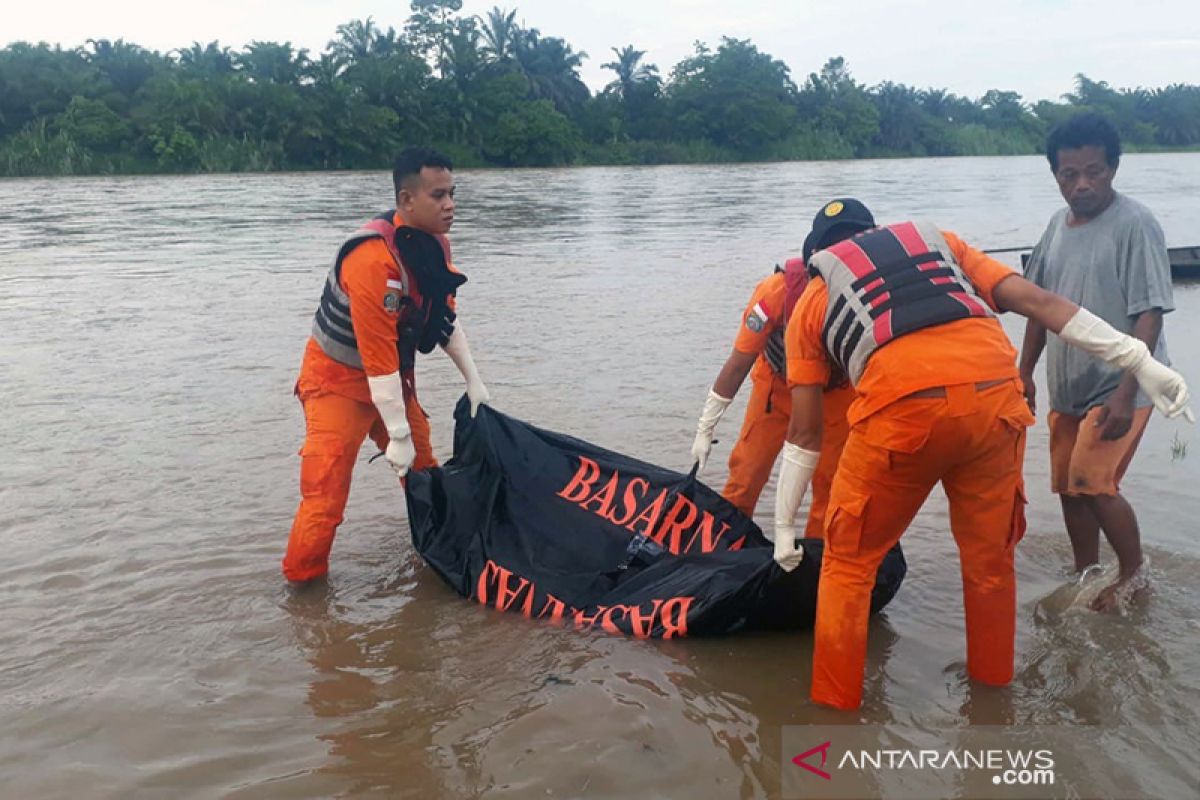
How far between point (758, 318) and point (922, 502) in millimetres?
1254

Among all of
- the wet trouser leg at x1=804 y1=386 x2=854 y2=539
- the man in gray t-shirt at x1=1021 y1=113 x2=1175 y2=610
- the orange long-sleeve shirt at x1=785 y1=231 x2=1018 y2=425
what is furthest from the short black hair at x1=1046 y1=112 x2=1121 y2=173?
the wet trouser leg at x1=804 y1=386 x2=854 y2=539

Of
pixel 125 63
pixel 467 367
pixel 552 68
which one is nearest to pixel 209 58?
pixel 125 63

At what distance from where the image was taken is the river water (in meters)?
3.13

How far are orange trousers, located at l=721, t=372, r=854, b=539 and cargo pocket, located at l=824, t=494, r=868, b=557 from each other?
92cm

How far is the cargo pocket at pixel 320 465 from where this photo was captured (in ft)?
14.3

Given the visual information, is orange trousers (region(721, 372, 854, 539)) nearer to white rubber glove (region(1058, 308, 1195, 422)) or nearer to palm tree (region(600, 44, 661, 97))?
white rubber glove (region(1058, 308, 1195, 422))

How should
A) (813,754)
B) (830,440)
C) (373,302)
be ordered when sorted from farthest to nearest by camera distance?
(373,302) < (830,440) < (813,754)

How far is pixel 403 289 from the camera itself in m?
4.39

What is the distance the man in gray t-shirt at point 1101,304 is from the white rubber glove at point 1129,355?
50 centimetres

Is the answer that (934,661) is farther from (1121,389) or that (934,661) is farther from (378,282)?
(378,282)

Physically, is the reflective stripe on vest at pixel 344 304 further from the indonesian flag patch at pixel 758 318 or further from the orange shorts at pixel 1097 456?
the orange shorts at pixel 1097 456

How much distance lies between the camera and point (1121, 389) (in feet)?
12.1

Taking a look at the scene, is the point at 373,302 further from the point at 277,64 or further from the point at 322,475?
the point at 277,64

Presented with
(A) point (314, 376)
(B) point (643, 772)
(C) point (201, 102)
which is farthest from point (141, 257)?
(C) point (201, 102)
